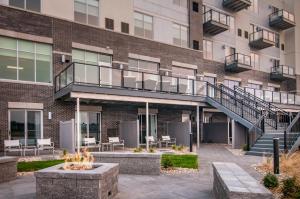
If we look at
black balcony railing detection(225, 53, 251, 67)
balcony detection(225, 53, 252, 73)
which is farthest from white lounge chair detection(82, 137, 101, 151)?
black balcony railing detection(225, 53, 251, 67)

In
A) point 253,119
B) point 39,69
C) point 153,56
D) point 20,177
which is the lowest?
point 20,177

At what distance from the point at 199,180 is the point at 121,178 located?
2.63 metres

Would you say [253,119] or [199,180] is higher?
[253,119]

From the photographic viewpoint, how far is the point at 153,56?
26312 millimetres

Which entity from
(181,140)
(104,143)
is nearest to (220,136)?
(181,140)

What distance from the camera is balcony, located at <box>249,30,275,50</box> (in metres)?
36.3

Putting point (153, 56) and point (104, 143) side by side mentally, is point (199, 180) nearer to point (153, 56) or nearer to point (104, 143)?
point (104, 143)

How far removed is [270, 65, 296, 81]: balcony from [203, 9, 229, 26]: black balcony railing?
1003 cm

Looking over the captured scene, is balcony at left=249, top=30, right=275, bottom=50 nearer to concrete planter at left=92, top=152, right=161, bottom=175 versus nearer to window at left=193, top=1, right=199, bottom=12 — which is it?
window at left=193, top=1, right=199, bottom=12

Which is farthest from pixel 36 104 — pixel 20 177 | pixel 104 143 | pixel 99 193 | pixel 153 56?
pixel 99 193

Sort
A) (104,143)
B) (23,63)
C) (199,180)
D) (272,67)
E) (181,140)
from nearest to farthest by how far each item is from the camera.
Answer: (199,180), (23,63), (104,143), (181,140), (272,67)

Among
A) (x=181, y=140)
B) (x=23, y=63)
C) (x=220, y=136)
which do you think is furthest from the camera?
(x=220, y=136)

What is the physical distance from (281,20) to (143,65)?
22343mm

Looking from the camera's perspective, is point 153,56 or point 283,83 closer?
point 153,56
